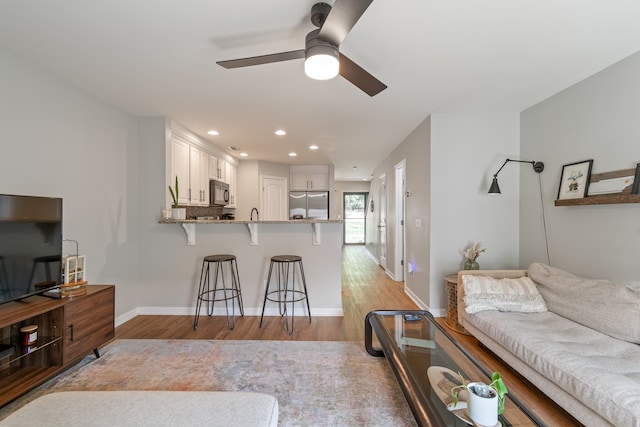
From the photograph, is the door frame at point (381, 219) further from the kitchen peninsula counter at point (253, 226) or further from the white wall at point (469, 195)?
the kitchen peninsula counter at point (253, 226)

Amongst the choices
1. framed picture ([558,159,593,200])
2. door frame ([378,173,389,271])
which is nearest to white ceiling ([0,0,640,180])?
framed picture ([558,159,593,200])

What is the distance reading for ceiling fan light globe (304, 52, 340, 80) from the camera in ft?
Answer: 4.65

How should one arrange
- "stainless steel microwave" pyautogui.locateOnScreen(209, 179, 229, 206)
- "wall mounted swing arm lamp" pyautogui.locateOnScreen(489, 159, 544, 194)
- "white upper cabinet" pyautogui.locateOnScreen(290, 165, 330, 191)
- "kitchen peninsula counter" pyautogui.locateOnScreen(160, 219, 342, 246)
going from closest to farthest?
"wall mounted swing arm lamp" pyautogui.locateOnScreen(489, 159, 544, 194), "kitchen peninsula counter" pyautogui.locateOnScreen(160, 219, 342, 246), "stainless steel microwave" pyautogui.locateOnScreen(209, 179, 229, 206), "white upper cabinet" pyautogui.locateOnScreen(290, 165, 330, 191)

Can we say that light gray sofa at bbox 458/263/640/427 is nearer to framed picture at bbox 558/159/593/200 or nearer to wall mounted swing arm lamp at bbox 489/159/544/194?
framed picture at bbox 558/159/593/200

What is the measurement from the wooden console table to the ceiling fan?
1995mm

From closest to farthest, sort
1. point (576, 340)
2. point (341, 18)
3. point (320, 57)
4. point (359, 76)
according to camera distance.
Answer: point (341, 18)
point (320, 57)
point (359, 76)
point (576, 340)

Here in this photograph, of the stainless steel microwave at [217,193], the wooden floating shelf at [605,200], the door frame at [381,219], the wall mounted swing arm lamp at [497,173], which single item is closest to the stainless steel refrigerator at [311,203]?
the door frame at [381,219]

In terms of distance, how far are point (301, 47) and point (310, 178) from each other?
4.61 meters

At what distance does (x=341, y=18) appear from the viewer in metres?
1.25

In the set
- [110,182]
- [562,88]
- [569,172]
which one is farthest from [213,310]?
[562,88]

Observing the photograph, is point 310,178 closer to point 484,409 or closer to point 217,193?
point 217,193

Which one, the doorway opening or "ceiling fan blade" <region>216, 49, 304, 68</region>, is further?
the doorway opening

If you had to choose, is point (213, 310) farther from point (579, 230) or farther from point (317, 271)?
point (579, 230)

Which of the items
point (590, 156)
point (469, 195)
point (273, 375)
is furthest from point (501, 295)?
point (273, 375)
